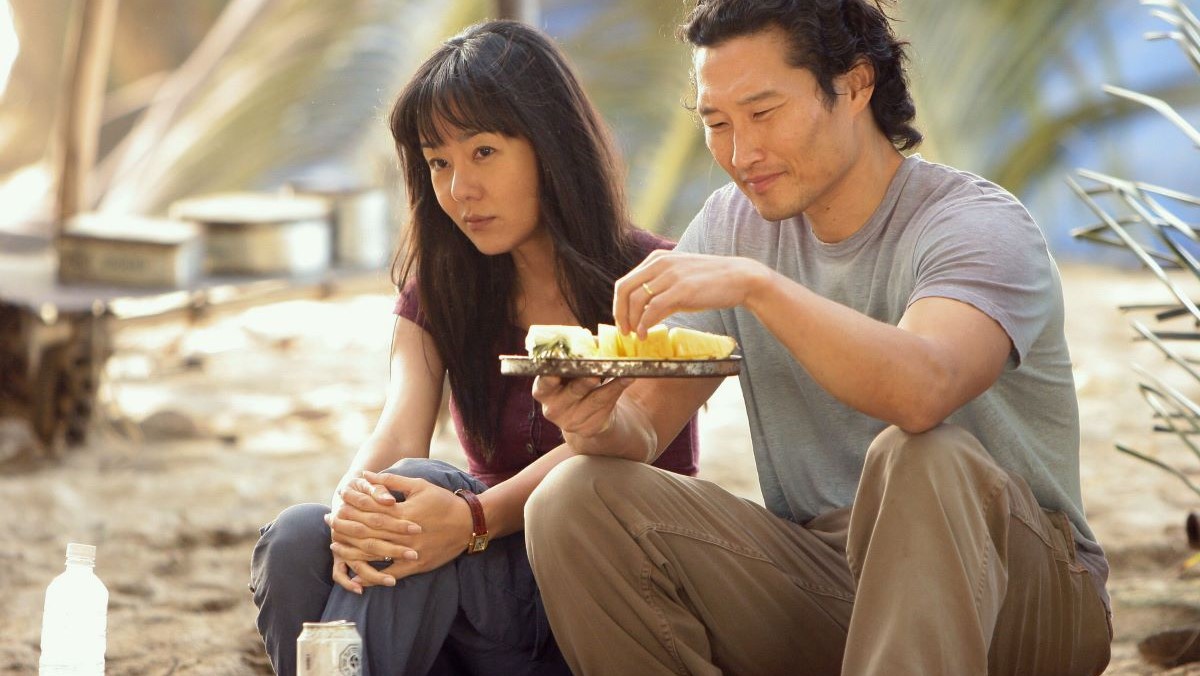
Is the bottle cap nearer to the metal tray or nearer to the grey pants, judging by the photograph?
the grey pants

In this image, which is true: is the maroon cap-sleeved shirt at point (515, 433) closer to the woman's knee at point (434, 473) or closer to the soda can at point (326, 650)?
the woman's knee at point (434, 473)

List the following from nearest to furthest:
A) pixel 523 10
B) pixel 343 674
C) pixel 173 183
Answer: pixel 343 674 < pixel 523 10 < pixel 173 183

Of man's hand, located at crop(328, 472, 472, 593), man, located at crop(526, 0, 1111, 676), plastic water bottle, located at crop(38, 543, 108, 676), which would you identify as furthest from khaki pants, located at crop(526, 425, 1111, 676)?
plastic water bottle, located at crop(38, 543, 108, 676)

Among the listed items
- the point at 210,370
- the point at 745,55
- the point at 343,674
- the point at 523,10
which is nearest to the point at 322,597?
the point at 343,674

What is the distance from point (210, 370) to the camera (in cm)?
754

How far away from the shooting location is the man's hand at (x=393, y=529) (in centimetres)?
260

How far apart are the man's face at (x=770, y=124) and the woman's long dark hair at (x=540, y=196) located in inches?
17.1

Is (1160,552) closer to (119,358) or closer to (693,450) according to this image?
(693,450)

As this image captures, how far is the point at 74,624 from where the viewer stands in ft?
9.07

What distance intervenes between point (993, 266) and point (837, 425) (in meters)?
0.48

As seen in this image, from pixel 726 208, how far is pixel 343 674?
1108 millimetres

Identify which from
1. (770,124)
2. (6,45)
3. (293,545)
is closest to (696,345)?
(770,124)

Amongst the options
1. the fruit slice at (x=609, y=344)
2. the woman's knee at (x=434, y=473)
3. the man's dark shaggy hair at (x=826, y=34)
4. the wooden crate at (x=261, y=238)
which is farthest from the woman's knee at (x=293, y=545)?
the wooden crate at (x=261, y=238)

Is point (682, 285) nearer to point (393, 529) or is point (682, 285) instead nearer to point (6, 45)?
point (393, 529)
